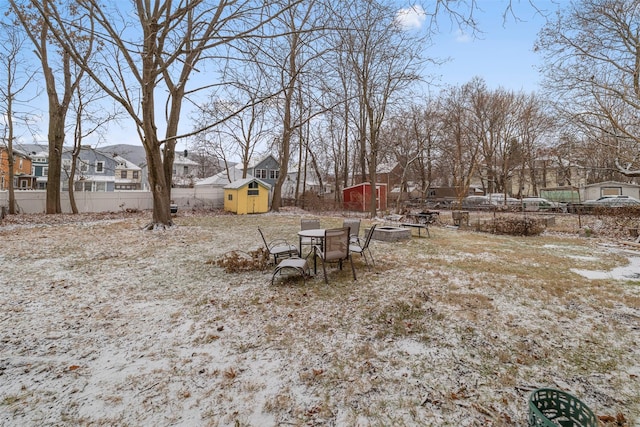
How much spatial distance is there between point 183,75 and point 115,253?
6.89 meters

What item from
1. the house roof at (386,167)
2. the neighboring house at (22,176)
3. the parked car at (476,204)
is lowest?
the parked car at (476,204)

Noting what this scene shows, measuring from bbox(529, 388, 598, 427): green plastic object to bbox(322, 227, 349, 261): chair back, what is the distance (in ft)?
10.5

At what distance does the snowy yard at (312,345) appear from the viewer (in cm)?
220

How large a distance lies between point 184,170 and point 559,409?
50.0 meters

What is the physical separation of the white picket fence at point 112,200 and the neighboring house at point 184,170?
22779mm

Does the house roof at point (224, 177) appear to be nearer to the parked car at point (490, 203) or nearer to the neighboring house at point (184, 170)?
the neighboring house at point (184, 170)

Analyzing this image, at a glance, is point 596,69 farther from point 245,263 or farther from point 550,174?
point 550,174

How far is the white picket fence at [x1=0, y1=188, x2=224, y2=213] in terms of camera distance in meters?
16.1

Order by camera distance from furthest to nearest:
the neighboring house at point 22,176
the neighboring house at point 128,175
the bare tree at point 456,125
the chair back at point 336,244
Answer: the neighboring house at point 128,175
the neighboring house at point 22,176
the bare tree at point 456,125
the chair back at point 336,244

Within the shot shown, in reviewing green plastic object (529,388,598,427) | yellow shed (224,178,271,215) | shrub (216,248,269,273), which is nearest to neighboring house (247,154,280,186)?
yellow shed (224,178,271,215)

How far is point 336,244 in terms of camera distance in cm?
504

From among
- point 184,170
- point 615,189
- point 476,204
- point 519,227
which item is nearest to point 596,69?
point 519,227

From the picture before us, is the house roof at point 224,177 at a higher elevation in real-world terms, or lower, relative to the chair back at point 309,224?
higher

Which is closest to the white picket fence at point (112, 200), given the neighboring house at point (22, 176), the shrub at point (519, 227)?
the shrub at point (519, 227)
